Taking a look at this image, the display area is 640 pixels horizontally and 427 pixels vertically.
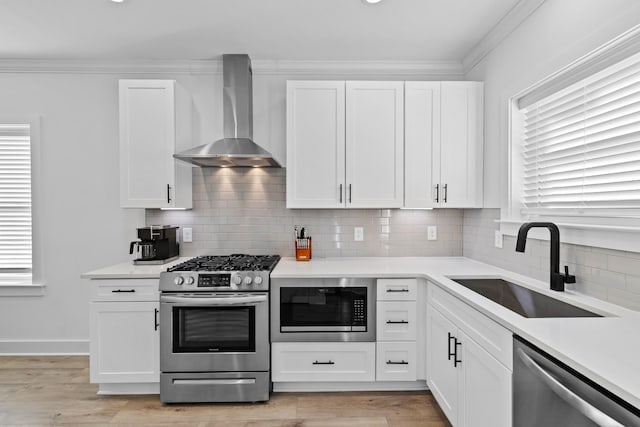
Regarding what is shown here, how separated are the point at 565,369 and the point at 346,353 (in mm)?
1808

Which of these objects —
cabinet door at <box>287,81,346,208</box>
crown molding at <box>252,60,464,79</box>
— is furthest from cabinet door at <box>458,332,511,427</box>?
crown molding at <box>252,60,464,79</box>

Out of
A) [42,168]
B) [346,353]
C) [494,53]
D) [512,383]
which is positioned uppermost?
[494,53]

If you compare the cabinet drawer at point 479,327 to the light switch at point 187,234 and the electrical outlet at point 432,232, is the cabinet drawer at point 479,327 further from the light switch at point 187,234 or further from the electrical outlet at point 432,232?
the light switch at point 187,234

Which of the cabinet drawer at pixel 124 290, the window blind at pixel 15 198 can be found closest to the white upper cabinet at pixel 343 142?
the cabinet drawer at pixel 124 290

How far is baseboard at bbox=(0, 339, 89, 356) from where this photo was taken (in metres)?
3.54

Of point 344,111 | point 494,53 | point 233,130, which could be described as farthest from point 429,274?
point 233,130

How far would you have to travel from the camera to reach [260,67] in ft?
11.5

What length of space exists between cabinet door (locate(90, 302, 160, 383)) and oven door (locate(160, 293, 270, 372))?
4.7 inches

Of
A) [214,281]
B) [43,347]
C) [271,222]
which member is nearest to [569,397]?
[214,281]

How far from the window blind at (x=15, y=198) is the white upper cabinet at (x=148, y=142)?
1.19m

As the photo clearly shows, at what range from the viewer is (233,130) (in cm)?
329

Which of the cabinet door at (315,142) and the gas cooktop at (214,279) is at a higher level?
the cabinet door at (315,142)

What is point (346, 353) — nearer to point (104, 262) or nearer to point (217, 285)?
point (217, 285)

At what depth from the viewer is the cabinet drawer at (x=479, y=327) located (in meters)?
1.60
